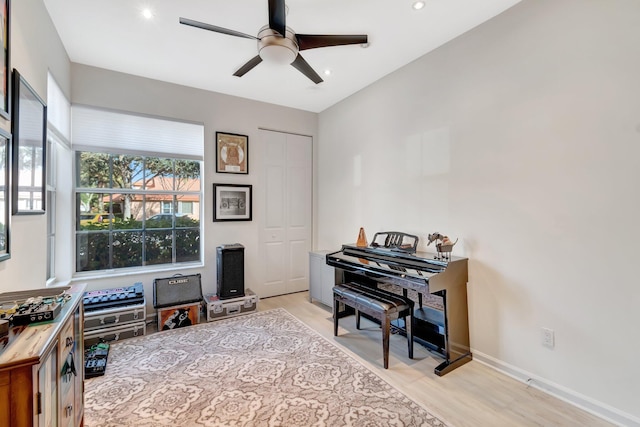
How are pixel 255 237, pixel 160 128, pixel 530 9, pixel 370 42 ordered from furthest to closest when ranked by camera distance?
pixel 255 237 < pixel 160 128 < pixel 370 42 < pixel 530 9

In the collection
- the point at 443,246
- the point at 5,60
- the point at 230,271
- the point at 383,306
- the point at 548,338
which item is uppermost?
the point at 5,60

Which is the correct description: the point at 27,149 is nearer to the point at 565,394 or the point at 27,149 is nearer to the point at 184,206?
the point at 184,206

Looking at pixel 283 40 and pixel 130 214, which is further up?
pixel 283 40

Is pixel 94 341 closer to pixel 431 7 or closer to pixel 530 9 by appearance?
pixel 431 7

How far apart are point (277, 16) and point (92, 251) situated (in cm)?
324

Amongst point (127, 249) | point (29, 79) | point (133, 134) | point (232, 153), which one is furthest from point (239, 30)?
point (127, 249)

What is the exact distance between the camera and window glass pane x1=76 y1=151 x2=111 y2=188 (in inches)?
129

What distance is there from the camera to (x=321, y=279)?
382 cm

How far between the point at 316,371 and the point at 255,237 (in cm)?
225

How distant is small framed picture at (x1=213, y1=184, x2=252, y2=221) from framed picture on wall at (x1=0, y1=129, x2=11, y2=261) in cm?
234

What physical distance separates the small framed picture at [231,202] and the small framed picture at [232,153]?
23cm

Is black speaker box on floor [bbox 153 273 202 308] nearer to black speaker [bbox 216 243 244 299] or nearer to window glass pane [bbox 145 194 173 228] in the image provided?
black speaker [bbox 216 243 244 299]

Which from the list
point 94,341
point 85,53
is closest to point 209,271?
point 94,341

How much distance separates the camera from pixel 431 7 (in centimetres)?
228
